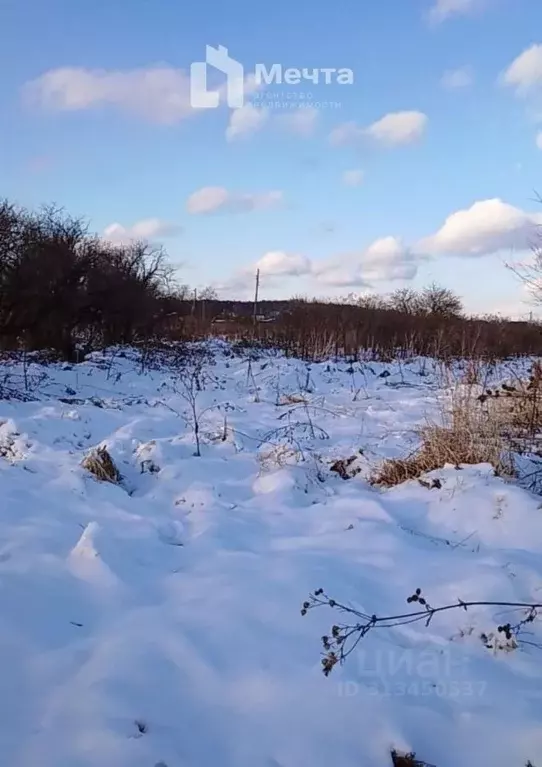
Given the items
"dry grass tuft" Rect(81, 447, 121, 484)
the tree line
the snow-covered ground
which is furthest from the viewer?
the tree line

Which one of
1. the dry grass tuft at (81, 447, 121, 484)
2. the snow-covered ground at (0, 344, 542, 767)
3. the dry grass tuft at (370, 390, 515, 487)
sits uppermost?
the dry grass tuft at (370, 390, 515, 487)

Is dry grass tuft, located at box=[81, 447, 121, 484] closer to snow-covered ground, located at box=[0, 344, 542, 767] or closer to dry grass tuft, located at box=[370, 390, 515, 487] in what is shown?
snow-covered ground, located at box=[0, 344, 542, 767]

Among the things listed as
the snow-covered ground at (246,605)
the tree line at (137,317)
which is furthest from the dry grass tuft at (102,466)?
the tree line at (137,317)

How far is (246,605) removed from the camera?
269 cm

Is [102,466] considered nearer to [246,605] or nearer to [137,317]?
[246,605]

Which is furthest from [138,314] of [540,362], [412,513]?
[412,513]

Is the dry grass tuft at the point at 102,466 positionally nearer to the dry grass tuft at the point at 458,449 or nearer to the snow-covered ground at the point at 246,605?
the snow-covered ground at the point at 246,605

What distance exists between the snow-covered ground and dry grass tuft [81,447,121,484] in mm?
109

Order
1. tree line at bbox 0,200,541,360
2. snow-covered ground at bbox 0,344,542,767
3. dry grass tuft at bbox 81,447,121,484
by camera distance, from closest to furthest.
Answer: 1. snow-covered ground at bbox 0,344,542,767
2. dry grass tuft at bbox 81,447,121,484
3. tree line at bbox 0,200,541,360

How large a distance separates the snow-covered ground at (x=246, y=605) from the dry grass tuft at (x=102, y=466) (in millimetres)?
109

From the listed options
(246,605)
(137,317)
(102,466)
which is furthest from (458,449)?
(137,317)

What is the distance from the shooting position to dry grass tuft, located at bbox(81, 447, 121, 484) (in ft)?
14.0

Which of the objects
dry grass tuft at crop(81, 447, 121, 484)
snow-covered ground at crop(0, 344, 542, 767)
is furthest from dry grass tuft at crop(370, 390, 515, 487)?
dry grass tuft at crop(81, 447, 121, 484)

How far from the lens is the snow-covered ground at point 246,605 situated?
6.41 ft
